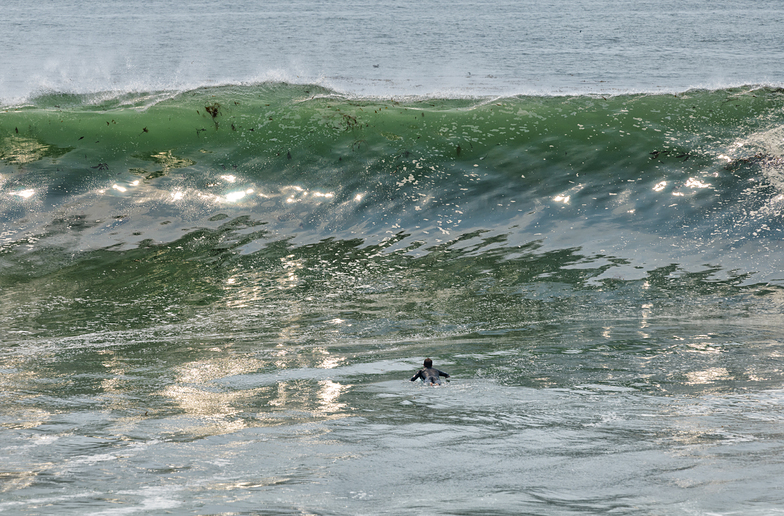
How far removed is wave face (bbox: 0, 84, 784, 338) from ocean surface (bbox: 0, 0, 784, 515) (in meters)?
0.07

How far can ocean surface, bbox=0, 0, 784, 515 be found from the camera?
565cm

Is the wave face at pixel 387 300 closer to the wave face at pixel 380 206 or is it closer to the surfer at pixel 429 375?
the wave face at pixel 380 206

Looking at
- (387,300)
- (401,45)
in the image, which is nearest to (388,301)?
(387,300)

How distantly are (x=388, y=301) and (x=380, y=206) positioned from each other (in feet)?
13.4

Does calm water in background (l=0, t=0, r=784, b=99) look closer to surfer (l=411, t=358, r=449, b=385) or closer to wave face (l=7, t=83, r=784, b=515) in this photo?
wave face (l=7, t=83, r=784, b=515)

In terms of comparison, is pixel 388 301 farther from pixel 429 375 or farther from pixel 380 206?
pixel 380 206

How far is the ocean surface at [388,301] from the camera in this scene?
18.5 ft

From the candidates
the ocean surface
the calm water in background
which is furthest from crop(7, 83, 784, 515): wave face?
the calm water in background

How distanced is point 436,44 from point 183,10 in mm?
21193

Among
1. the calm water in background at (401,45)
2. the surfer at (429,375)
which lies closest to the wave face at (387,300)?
the surfer at (429,375)

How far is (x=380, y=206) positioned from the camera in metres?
14.6

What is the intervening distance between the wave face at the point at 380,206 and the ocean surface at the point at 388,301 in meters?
0.07

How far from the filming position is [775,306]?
10438 millimetres

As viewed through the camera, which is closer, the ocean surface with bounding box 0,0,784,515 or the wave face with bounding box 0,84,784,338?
the ocean surface with bounding box 0,0,784,515
